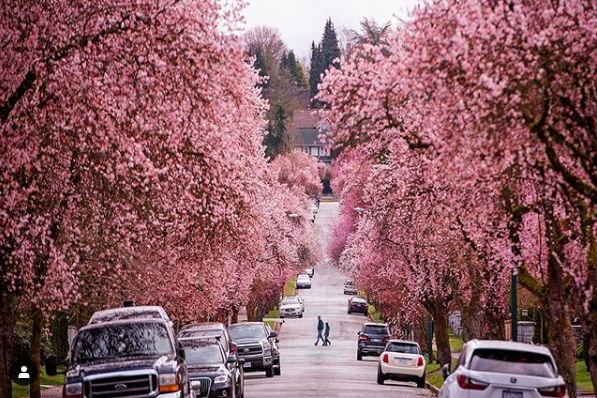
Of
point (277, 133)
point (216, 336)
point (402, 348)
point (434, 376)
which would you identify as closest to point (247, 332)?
point (402, 348)

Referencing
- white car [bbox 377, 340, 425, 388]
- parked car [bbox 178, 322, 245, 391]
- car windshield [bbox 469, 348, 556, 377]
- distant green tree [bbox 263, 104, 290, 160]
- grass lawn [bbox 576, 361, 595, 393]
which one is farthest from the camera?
distant green tree [bbox 263, 104, 290, 160]

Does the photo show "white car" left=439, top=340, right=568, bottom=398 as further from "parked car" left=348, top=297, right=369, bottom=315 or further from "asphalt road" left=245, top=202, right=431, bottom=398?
"parked car" left=348, top=297, right=369, bottom=315

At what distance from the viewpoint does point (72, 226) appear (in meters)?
27.0

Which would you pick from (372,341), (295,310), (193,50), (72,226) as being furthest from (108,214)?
(295,310)

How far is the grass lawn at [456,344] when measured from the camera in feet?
223

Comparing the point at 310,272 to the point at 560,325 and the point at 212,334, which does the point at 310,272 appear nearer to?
the point at 212,334

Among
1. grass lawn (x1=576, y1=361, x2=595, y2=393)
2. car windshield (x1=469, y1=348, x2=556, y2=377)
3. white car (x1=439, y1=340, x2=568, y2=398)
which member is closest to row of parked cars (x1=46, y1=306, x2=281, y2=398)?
white car (x1=439, y1=340, x2=568, y2=398)

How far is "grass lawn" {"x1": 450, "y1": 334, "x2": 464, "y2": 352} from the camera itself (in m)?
67.9

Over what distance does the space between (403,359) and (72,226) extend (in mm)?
20117

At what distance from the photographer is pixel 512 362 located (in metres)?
19.5

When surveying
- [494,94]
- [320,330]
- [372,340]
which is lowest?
[372,340]

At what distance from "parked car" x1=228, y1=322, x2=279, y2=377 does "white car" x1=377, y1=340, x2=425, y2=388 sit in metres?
4.02

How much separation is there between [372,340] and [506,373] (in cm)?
4386

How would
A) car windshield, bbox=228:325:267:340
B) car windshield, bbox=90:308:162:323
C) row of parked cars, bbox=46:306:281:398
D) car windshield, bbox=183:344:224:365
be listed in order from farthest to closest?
car windshield, bbox=228:325:267:340
car windshield, bbox=183:344:224:365
car windshield, bbox=90:308:162:323
row of parked cars, bbox=46:306:281:398
